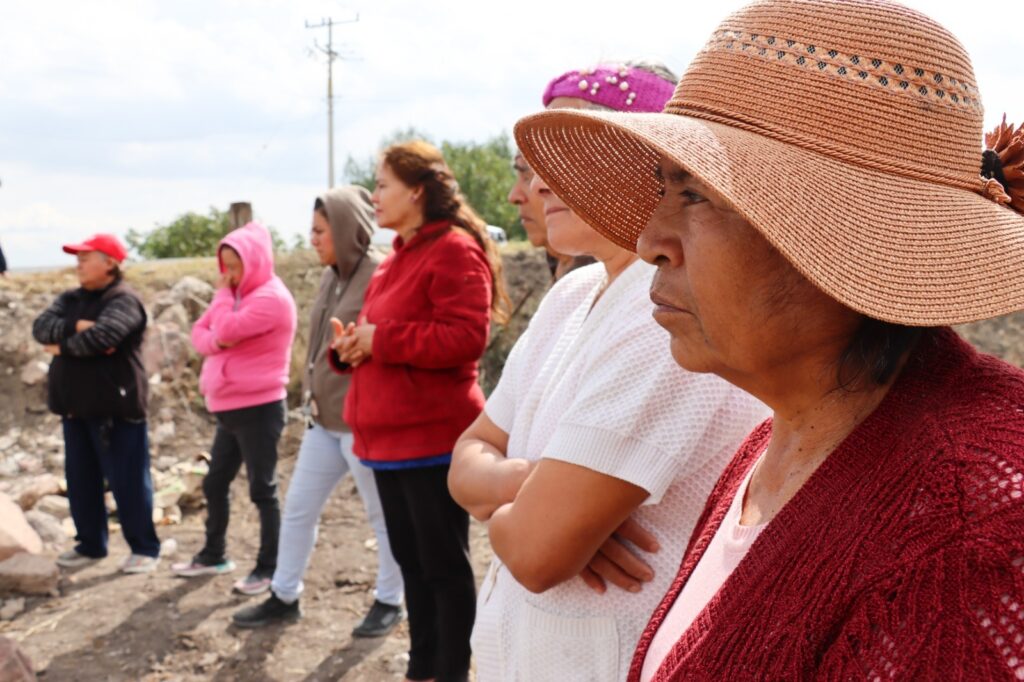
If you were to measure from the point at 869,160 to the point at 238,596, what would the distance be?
482 cm

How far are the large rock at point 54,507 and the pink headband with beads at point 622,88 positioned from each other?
19.5ft

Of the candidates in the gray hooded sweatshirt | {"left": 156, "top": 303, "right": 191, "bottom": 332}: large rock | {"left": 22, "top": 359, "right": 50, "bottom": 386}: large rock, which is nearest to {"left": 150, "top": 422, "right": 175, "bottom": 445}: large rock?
{"left": 22, "top": 359, "right": 50, "bottom": 386}: large rock

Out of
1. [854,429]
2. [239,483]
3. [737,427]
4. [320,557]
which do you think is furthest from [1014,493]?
[239,483]

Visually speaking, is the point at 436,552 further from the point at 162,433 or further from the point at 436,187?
the point at 162,433

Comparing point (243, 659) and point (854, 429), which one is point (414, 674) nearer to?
point (243, 659)

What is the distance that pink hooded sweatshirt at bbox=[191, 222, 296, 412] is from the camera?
16.6 feet

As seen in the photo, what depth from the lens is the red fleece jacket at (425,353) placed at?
3.46m

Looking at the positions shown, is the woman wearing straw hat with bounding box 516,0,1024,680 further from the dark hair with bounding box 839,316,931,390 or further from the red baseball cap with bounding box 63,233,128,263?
the red baseball cap with bounding box 63,233,128,263

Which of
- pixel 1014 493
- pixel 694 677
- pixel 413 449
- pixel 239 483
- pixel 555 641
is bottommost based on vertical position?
pixel 239 483

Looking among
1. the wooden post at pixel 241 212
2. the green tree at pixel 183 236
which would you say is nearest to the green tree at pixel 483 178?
the green tree at pixel 183 236

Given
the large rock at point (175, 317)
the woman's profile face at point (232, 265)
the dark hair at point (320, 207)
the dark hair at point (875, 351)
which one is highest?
the dark hair at point (875, 351)

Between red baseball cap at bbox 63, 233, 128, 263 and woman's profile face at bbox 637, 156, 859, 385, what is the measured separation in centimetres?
513

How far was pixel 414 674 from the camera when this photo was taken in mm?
3641

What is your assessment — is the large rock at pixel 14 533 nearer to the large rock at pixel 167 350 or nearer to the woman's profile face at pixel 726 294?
the large rock at pixel 167 350
